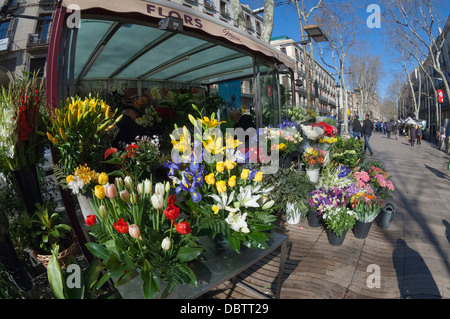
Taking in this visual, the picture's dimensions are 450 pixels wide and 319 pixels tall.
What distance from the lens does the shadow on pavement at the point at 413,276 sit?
2273 millimetres

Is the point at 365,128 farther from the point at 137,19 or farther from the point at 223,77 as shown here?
the point at 137,19

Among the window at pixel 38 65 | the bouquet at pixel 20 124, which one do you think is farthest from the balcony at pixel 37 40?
the bouquet at pixel 20 124

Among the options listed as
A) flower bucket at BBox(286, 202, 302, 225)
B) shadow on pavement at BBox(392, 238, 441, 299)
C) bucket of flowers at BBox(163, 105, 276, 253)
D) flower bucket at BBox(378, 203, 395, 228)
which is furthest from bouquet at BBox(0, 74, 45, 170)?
flower bucket at BBox(378, 203, 395, 228)

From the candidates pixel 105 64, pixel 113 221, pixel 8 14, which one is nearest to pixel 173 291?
pixel 113 221

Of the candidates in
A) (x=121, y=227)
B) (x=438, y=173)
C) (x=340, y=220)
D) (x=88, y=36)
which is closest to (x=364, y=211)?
(x=340, y=220)

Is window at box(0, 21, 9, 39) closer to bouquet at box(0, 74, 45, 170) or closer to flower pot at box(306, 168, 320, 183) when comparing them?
bouquet at box(0, 74, 45, 170)

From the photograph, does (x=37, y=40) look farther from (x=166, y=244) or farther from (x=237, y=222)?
(x=237, y=222)

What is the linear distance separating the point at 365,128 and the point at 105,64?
1028 cm

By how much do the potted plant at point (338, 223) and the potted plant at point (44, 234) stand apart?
2894 millimetres

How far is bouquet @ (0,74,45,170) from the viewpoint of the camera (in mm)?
1534

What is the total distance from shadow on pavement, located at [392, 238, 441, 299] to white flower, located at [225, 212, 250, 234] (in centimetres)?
190

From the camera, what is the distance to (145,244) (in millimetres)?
1230

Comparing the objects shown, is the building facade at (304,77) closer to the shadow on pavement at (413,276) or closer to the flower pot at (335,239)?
the flower pot at (335,239)

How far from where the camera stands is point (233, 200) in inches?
58.9
